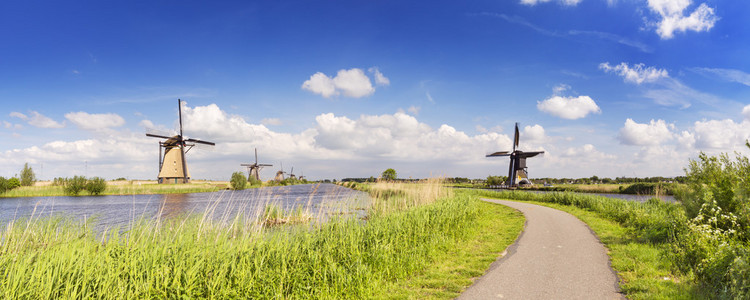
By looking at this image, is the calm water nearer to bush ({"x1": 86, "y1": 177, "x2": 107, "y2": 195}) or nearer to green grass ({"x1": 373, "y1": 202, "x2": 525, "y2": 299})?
green grass ({"x1": 373, "y1": 202, "x2": 525, "y2": 299})

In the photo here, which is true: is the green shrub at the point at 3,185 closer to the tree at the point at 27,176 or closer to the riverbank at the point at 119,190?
the riverbank at the point at 119,190

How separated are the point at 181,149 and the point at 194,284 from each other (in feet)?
204

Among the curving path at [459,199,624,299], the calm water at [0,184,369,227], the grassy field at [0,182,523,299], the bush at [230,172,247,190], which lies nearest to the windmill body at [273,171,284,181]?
the bush at [230,172,247,190]

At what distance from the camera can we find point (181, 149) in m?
58.9

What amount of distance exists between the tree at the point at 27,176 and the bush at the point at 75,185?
45.9 feet

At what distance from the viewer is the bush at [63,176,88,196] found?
45.3m

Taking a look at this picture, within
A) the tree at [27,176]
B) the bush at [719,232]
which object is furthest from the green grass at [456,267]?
the tree at [27,176]

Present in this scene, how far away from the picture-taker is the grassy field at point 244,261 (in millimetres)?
4844

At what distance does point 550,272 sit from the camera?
27.1 feet

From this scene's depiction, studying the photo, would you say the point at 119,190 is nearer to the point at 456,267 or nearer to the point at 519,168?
the point at 456,267

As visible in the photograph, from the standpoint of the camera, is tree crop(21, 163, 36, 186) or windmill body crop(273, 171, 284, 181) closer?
tree crop(21, 163, 36, 186)

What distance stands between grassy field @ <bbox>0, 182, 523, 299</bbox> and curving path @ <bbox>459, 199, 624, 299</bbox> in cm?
59

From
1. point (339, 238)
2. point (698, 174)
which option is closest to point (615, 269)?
point (698, 174)

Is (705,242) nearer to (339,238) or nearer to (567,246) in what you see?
(567,246)
